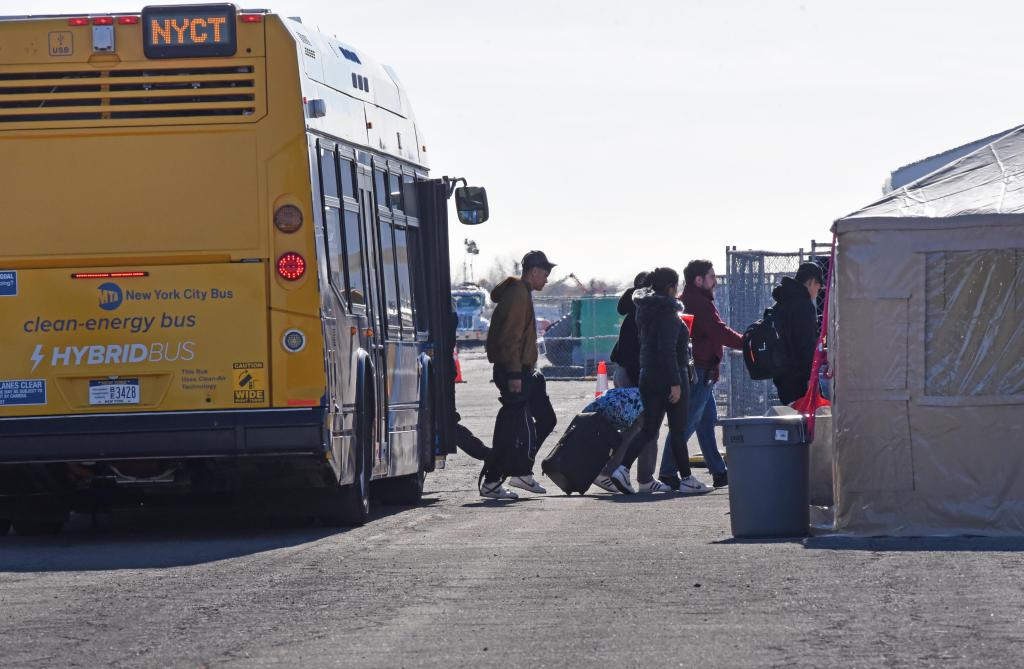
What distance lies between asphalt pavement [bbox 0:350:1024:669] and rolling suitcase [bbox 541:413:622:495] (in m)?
2.19

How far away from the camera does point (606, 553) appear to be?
36.3ft

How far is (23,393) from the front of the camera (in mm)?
12195

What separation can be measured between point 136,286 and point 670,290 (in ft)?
17.3

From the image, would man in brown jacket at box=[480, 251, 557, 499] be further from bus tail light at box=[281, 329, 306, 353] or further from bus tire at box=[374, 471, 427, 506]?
bus tail light at box=[281, 329, 306, 353]

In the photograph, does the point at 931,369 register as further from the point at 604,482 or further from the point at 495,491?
the point at 495,491

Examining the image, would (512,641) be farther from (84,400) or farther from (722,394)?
(722,394)

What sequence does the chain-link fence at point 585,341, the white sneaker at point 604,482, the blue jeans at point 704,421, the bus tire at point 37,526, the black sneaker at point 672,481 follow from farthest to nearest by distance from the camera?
the chain-link fence at point 585,341 → the blue jeans at point 704,421 → the black sneaker at point 672,481 → the white sneaker at point 604,482 → the bus tire at point 37,526

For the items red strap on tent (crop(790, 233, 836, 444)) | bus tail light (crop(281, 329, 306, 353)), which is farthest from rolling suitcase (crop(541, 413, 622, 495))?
bus tail light (crop(281, 329, 306, 353))

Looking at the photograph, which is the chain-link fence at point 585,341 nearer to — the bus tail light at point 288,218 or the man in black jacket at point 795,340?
the man in black jacket at point 795,340

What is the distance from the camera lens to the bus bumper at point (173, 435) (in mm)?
12109

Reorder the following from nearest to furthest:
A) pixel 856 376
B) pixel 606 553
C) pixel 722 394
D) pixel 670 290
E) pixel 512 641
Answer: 1. pixel 512 641
2. pixel 606 553
3. pixel 856 376
4. pixel 670 290
5. pixel 722 394

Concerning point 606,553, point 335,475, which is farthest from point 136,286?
point 606,553

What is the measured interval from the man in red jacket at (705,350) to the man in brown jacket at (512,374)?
5.46ft

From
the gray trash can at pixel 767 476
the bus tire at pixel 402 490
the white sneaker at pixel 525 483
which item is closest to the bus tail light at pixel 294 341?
the gray trash can at pixel 767 476
